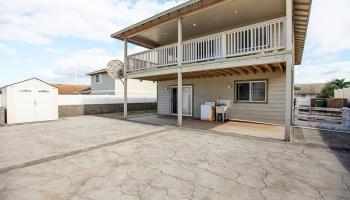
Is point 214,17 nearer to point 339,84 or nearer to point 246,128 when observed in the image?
point 246,128

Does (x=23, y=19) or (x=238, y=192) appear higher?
(x=23, y=19)

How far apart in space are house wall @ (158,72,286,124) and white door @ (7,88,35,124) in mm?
7959

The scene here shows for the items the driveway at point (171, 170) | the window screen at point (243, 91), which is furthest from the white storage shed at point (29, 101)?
the window screen at point (243, 91)

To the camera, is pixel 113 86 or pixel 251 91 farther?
pixel 113 86

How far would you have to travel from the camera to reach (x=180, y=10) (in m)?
7.20

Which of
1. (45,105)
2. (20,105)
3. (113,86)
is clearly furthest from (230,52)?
(113,86)

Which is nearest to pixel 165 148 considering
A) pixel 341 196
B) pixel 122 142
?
pixel 122 142

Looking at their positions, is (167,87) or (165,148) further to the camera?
(167,87)

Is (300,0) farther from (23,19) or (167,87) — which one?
(23,19)

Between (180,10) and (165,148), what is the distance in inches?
222

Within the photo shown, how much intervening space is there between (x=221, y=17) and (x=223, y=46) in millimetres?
2111

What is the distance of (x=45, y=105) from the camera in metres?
9.61

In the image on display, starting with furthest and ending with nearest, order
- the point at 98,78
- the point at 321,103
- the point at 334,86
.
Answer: the point at 334,86, the point at 98,78, the point at 321,103

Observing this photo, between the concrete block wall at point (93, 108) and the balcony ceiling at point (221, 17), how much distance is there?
614 cm
